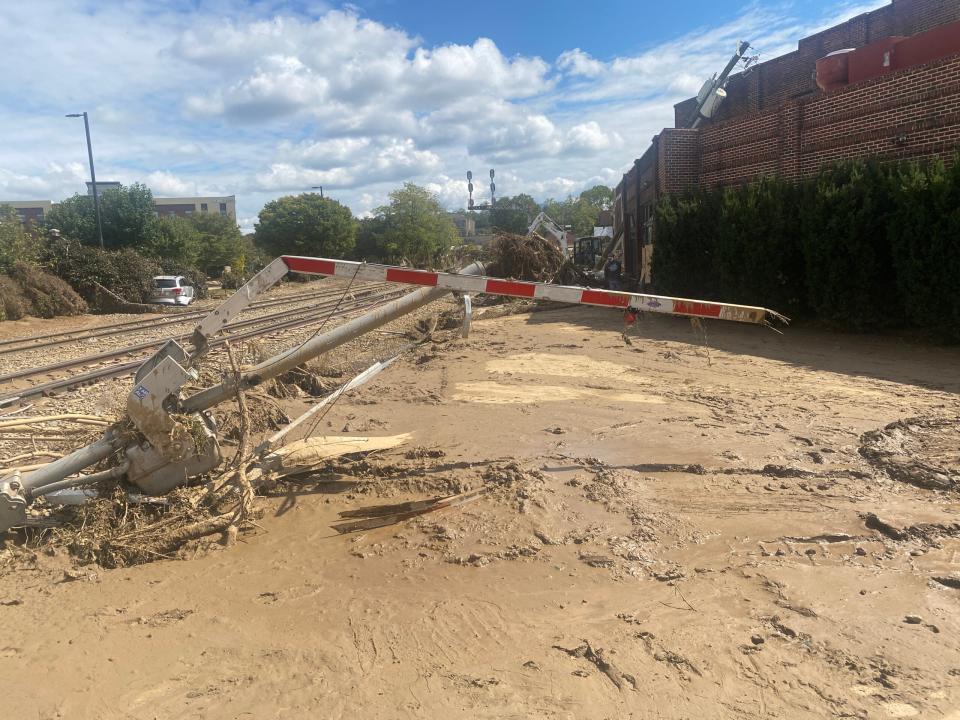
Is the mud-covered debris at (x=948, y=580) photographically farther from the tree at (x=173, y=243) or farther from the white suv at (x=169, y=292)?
the tree at (x=173, y=243)

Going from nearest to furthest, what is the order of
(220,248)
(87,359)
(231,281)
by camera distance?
(87,359), (231,281), (220,248)

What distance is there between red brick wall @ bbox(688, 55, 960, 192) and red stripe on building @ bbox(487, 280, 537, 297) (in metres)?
10.7

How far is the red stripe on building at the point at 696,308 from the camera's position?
612cm

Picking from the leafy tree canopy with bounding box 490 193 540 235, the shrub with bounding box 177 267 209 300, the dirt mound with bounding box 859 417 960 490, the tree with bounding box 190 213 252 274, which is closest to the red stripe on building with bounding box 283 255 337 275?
the dirt mound with bounding box 859 417 960 490

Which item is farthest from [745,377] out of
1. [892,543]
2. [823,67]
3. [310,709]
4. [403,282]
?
[823,67]

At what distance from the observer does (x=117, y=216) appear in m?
35.2

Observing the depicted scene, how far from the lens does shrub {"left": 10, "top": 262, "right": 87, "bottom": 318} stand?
24828 millimetres

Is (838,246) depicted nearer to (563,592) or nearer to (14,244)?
(563,592)

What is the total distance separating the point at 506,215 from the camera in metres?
72.8

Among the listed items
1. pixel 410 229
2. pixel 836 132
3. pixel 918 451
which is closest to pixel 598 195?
pixel 410 229

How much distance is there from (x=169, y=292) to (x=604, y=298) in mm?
27863

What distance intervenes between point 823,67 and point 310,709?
65.8 feet

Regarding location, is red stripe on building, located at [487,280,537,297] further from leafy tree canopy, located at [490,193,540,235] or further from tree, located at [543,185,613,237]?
tree, located at [543,185,613,237]

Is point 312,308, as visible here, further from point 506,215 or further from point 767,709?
point 506,215
